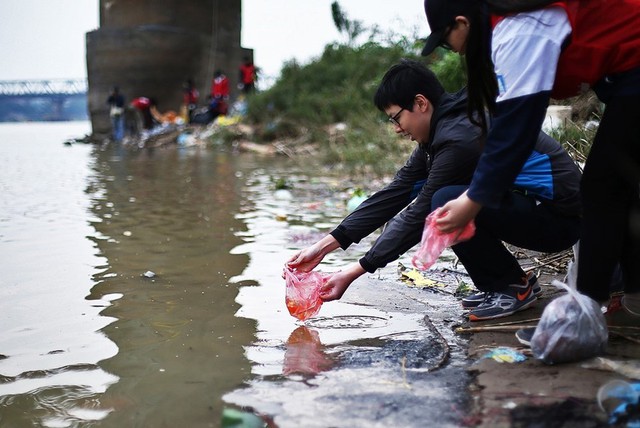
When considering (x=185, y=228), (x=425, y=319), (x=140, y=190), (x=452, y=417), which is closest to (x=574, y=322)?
(x=452, y=417)

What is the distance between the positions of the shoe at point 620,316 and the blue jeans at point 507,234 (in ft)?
0.86

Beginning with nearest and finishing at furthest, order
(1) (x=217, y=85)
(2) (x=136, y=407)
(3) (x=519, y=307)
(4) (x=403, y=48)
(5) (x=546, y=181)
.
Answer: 1. (2) (x=136, y=407)
2. (5) (x=546, y=181)
3. (3) (x=519, y=307)
4. (4) (x=403, y=48)
5. (1) (x=217, y=85)

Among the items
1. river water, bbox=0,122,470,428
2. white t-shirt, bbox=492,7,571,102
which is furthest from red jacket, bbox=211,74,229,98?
white t-shirt, bbox=492,7,571,102

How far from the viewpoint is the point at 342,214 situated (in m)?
5.43

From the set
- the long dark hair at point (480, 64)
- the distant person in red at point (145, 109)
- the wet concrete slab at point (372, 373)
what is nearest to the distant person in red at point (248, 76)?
the distant person in red at point (145, 109)

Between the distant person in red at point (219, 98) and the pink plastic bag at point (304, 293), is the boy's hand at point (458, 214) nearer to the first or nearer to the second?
the pink plastic bag at point (304, 293)

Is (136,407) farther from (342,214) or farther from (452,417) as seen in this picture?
(342,214)

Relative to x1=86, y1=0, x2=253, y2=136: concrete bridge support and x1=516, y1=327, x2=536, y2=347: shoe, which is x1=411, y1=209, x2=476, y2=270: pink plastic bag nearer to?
x1=516, y1=327, x2=536, y2=347: shoe

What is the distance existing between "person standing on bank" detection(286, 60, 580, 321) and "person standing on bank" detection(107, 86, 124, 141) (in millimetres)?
18248

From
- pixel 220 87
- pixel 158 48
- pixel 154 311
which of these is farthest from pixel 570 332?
pixel 158 48

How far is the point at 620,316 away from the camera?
8.01 feet

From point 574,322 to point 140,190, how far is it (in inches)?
235

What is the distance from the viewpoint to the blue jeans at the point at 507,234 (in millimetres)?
2463

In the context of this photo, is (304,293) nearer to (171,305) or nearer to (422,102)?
(171,305)
